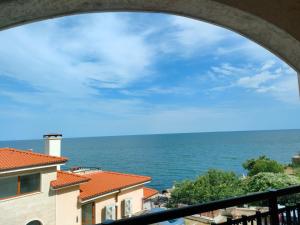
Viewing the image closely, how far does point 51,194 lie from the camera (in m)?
10.3

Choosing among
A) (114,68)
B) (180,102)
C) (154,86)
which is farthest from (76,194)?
(180,102)

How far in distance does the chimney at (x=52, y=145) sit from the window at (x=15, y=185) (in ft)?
11.7

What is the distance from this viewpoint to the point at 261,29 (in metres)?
1.66

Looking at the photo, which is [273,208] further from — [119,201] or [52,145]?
[52,145]

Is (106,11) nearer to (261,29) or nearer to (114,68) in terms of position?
(261,29)

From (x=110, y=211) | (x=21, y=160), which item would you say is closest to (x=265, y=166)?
(x=110, y=211)

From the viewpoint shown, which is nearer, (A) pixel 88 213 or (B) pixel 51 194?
(B) pixel 51 194

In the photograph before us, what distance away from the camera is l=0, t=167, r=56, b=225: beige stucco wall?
9.38m

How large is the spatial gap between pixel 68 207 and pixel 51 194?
900mm

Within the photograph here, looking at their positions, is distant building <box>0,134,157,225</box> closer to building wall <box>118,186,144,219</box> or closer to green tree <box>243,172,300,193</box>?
building wall <box>118,186,144,219</box>

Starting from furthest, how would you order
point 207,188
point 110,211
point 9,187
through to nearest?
point 207,188
point 110,211
point 9,187

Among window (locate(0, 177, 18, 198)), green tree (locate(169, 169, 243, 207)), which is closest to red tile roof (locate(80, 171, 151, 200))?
window (locate(0, 177, 18, 198))

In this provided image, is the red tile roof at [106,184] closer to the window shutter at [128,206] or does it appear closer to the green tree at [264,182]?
the window shutter at [128,206]

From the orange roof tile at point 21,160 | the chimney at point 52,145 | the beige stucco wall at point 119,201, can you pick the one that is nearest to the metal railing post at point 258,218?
the orange roof tile at point 21,160
